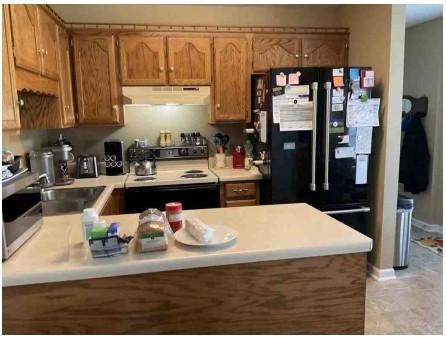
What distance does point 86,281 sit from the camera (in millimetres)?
1155

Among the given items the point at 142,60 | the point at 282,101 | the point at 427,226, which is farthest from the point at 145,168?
the point at 427,226

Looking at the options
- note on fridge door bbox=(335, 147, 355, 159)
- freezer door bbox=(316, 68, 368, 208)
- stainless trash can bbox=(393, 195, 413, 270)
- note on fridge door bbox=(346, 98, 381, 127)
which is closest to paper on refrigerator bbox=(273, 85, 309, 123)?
freezer door bbox=(316, 68, 368, 208)

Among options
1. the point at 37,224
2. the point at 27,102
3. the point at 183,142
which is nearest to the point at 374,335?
the point at 37,224

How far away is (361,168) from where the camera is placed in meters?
2.84

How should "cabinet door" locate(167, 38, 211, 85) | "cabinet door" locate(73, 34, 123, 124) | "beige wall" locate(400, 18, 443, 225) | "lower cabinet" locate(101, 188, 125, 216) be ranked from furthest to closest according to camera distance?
"beige wall" locate(400, 18, 443, 225), "cabinet door" locate(167, 38, 211, 85), "cabinet door" locate(73, 34, 123, 124), "lower cabinet" locate(101, 188, 125, 216)

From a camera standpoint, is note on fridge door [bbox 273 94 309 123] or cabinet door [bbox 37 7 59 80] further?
note on fridge door [bbox 273 94 309 123]

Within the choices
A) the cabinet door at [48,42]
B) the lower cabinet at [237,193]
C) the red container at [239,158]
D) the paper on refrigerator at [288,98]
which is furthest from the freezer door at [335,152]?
the cabinet door at [48,42]

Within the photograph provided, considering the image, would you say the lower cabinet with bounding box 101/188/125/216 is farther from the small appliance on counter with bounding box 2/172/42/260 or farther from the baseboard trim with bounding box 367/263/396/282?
the baseboard trim with bounding box 367/263/396/282

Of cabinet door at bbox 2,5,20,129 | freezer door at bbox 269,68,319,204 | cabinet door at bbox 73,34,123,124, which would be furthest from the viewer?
cabinet door at bbox 73,34,123,124

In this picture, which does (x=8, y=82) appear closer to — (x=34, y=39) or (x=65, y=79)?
(x=34, y=39)

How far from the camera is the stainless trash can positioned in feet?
9.77

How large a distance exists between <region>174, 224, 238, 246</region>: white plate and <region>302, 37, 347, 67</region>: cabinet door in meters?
2.44

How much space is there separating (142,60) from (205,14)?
902 mm

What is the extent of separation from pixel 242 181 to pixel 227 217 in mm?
1375
